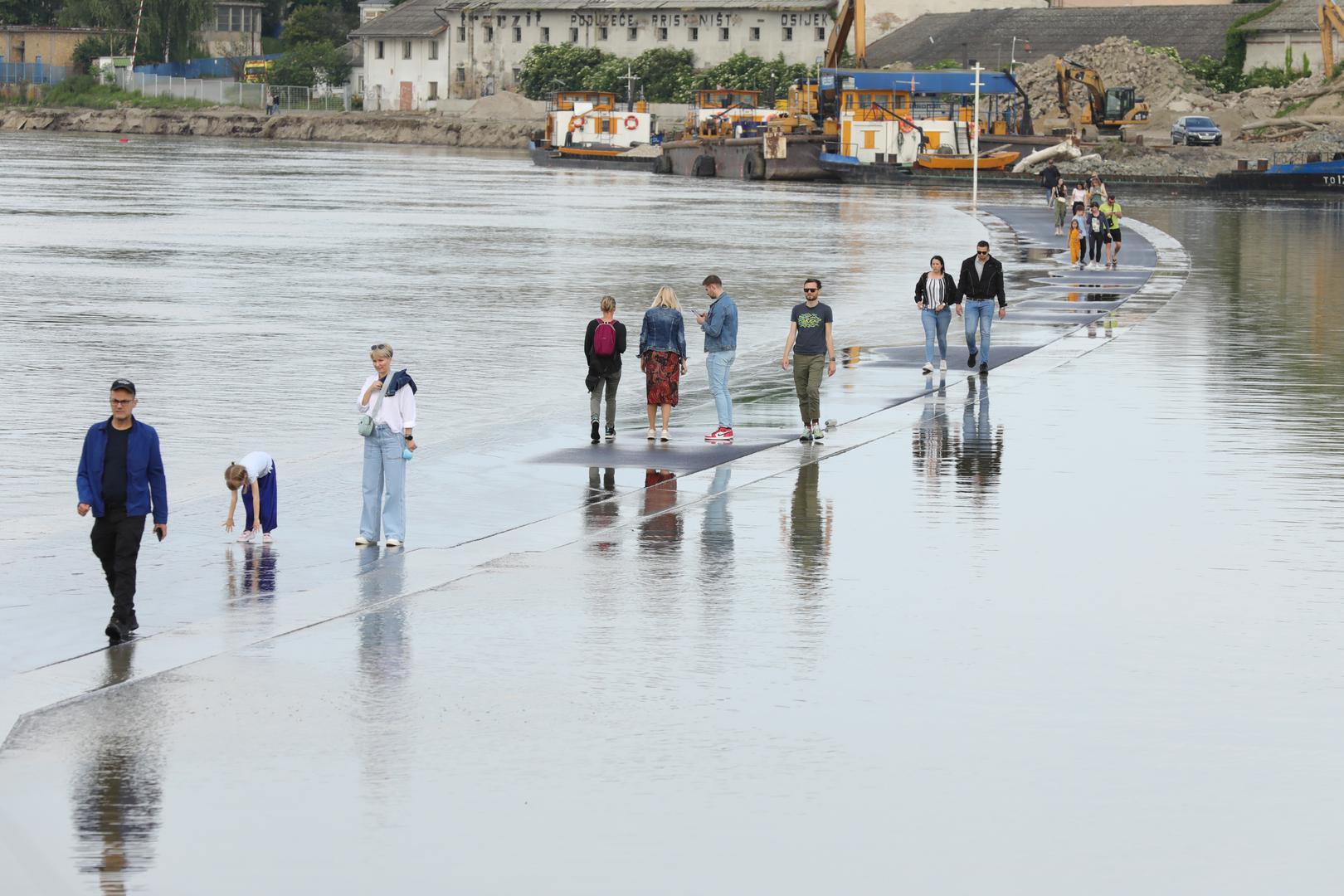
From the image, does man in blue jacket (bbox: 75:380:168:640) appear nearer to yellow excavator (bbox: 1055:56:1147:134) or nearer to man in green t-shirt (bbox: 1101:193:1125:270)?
man in green t-shirt (bbox: 1101:193:1125:270)

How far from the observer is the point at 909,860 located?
7664 mm

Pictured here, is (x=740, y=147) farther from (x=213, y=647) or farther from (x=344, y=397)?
(x=213, y=647)

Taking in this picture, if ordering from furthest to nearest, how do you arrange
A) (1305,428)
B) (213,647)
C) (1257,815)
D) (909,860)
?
(1305,428) → (213,647) → (1257,815) → (909,860)

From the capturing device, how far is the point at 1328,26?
92.2 metres

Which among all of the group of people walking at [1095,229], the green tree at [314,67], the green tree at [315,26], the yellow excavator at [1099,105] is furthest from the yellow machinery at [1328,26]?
the green tree at [315,26]

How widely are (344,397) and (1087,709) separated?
13501 mm

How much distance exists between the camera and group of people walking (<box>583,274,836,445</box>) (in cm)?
1798

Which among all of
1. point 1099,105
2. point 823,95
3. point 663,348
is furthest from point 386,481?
point 823,95

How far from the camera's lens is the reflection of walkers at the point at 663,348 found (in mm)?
17844

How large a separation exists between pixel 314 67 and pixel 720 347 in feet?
475

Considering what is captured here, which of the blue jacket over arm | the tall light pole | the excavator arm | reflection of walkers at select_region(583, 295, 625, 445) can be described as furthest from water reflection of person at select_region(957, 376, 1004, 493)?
the excavator arm

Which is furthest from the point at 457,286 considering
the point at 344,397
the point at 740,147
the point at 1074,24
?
the point at 1074,24

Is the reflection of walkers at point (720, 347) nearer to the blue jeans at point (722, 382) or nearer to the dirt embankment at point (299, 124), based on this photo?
the blue jeans at point (722, 382)

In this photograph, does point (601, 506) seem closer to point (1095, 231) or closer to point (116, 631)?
point (116, 631)
